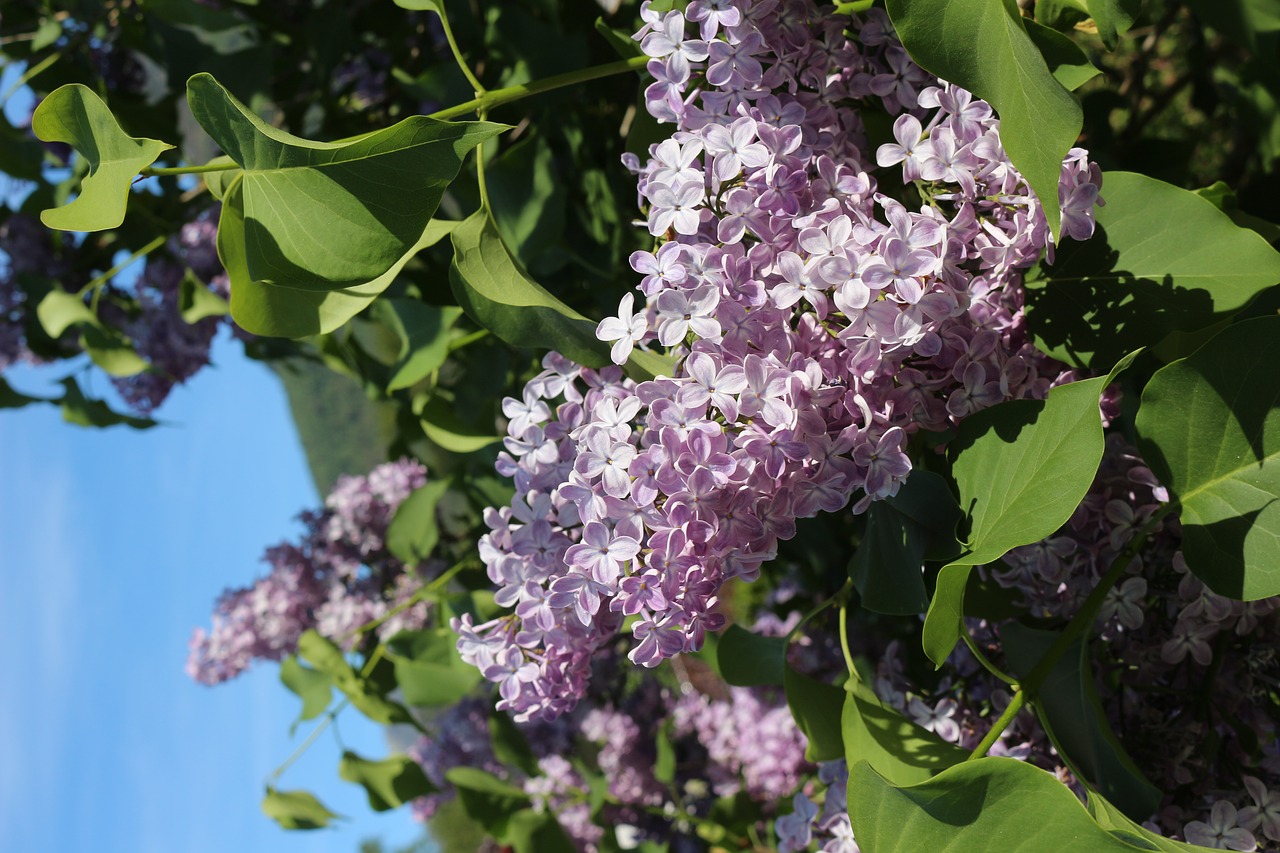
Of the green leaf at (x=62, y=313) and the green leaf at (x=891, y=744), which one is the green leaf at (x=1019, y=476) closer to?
the green leaf at (x=891, y=744)

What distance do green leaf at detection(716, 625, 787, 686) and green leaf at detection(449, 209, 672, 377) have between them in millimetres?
352

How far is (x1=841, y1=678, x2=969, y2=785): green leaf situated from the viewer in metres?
0.65

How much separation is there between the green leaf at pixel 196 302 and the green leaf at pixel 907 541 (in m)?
1.00

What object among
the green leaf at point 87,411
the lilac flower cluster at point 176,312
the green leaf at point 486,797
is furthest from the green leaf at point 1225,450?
the lilac flower cluster at point 176,312

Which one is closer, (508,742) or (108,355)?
(108,355)

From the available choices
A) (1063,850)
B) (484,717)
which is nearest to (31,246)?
(484,717)

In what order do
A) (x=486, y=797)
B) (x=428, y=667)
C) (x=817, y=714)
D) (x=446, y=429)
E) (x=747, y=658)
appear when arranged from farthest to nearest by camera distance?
(x=486, y=797), (x=428, y=667), (x=446, y=429), (x=747, y=658), (x=817, y=714)

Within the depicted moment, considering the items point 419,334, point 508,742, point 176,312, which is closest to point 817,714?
point 419,334

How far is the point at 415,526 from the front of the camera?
4.71 feet

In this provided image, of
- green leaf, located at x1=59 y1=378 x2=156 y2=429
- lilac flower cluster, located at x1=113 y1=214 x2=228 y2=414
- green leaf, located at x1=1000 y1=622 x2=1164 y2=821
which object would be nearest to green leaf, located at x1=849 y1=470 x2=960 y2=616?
green leaf, located at x1=1000 y1=622 x2=1164 y2=821

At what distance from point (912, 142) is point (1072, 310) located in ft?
0.54

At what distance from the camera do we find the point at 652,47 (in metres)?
0.61

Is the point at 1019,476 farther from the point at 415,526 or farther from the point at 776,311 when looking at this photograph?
the point at 415,526

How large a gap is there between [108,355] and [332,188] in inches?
40.0
